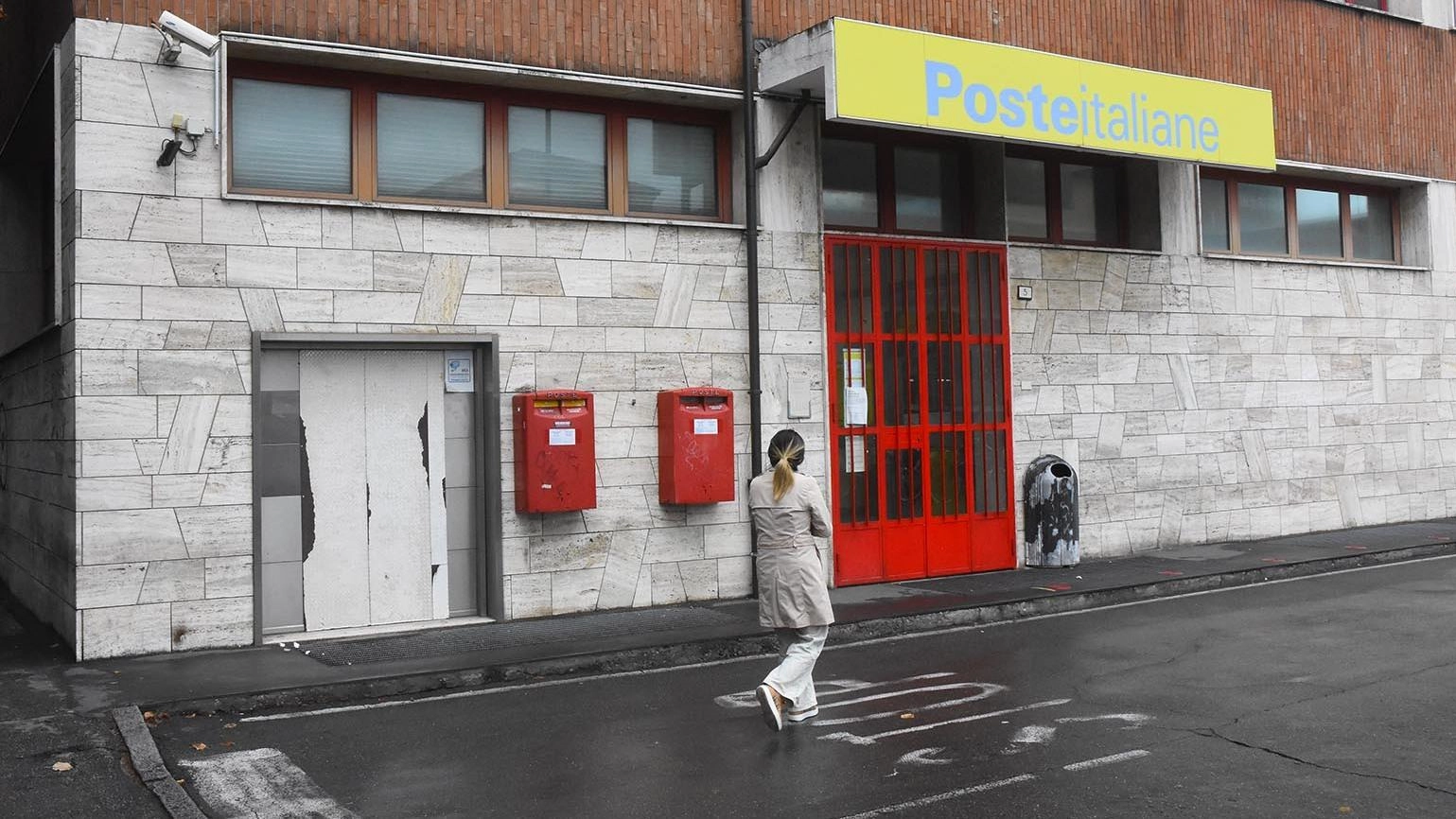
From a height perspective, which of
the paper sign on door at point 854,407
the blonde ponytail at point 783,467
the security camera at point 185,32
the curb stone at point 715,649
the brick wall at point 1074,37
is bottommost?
the curb stone at point 715,649

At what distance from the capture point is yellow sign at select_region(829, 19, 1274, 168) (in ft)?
38.3

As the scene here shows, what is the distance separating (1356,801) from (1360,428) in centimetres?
1281

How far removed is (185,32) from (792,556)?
5.88 metres

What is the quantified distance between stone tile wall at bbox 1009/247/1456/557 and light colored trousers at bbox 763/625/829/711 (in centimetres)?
702

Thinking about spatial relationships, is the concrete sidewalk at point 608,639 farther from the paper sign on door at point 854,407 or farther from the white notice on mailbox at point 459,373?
the white notice on mailbox at point 459,373

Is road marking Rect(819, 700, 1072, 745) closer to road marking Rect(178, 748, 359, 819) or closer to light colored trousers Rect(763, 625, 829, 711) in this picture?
light colored trousers Rect(763, 625, 829, 711)

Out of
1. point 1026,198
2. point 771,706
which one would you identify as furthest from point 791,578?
point 1026,198

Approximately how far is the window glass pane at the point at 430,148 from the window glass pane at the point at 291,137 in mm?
324

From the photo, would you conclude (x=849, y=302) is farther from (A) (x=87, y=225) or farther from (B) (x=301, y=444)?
(A) (x=87, y=225)

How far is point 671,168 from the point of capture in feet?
40.8

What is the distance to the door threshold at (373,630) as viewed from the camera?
33.8 feet

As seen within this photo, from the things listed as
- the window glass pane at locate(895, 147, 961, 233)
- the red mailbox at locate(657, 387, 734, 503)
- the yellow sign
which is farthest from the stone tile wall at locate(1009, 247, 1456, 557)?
the red mailbox at locate(657, 387, 734, 503)

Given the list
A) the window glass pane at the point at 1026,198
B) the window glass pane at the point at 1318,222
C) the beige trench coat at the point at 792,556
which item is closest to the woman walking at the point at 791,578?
the beige trench coat at the point at 792,556

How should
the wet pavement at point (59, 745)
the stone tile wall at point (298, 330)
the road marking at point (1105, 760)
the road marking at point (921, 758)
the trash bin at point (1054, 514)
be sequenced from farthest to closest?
the trash bin at point (1054, 514) → the stone tile wall at point (298, 330) → the road marking at point (921, 758) → the road marking at point (1105, 760) → the wet pavement at point (59, 745)
